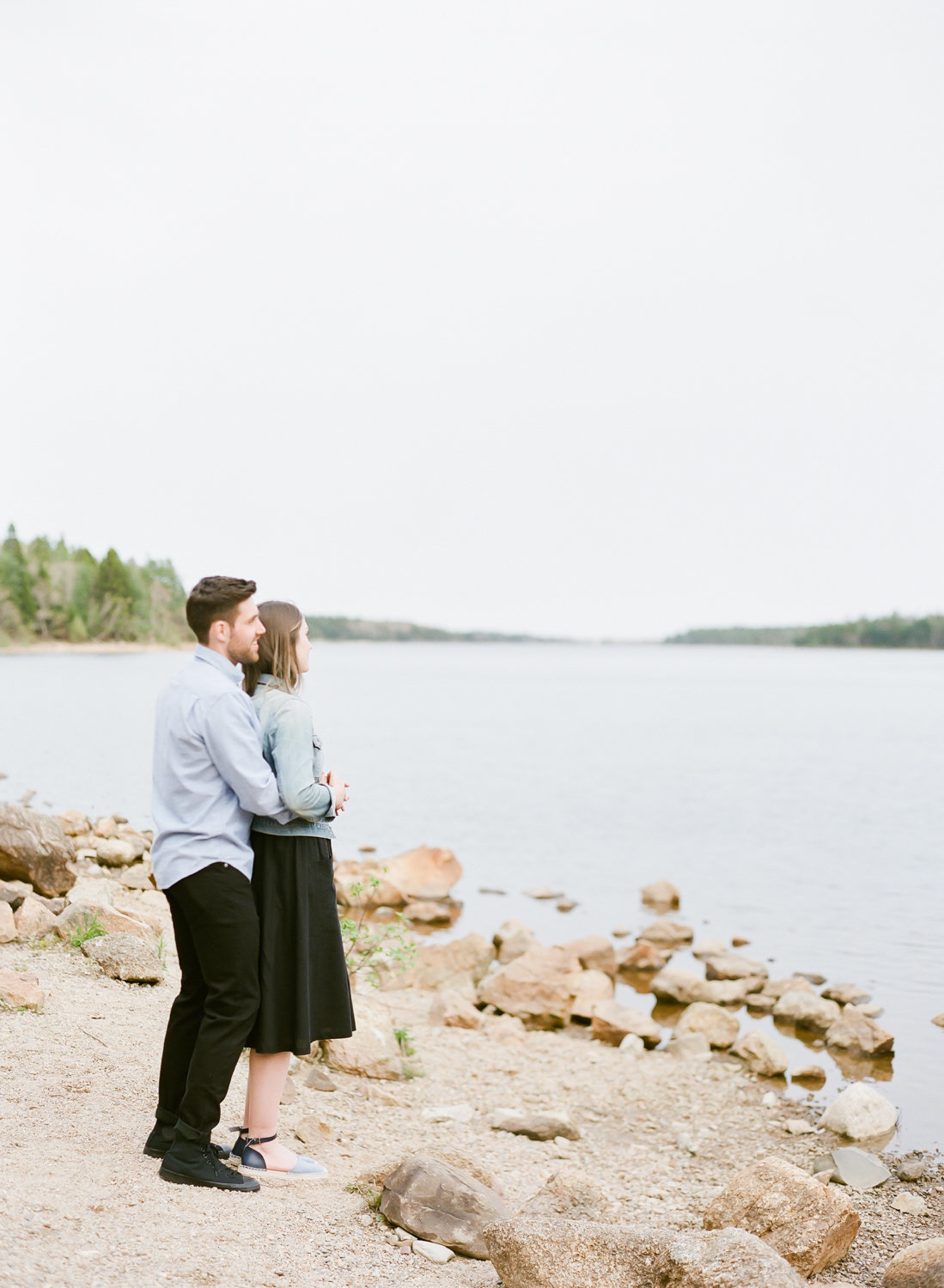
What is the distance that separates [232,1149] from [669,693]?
82.9 m

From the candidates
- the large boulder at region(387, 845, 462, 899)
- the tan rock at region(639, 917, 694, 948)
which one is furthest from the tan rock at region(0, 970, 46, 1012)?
the large boulder at region(387, 845, 462, 899)

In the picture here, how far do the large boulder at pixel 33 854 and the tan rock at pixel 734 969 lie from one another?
22.2 feet

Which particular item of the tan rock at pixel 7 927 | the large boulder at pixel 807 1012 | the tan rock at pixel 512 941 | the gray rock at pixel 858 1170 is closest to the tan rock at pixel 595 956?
the tan rock at pixel 512 941

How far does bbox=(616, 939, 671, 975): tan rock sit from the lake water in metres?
0.66

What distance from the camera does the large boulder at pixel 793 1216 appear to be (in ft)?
15.0

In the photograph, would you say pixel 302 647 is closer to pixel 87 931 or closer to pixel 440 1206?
pixel 440 1206

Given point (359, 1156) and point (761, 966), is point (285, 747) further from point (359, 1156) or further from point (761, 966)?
point (761, 966)

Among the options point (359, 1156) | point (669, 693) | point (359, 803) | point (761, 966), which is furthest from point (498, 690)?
point (359, 1156)

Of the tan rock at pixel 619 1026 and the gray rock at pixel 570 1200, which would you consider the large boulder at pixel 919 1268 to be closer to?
the gray rock at pixel 570 1200

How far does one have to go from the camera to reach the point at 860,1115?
282 inches

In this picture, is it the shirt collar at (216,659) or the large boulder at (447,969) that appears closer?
the shirt collar at (216,659)

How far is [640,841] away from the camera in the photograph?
21516mm

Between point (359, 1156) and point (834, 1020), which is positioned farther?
point (834, 1020)

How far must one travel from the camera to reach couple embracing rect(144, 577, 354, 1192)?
393cm
